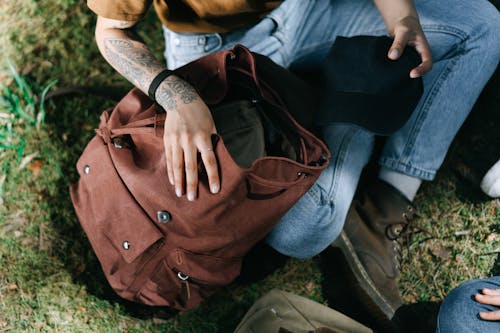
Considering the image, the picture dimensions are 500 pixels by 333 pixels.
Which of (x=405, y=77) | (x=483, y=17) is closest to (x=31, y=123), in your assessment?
(x=405, y=77)

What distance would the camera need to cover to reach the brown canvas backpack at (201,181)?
5.11 ft

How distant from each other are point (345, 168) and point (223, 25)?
757 millimetres

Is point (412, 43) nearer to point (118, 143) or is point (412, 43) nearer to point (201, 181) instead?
point (201, 181)

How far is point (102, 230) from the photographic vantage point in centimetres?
175

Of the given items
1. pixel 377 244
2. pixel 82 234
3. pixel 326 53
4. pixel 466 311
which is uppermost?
pixel 326 53

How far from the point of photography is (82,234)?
231cm

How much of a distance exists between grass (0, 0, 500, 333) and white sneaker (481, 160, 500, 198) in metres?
0.09

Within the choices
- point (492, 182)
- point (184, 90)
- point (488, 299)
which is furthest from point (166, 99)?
point (492, 182)

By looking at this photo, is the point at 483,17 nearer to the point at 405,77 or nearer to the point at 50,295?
the point at 405,77

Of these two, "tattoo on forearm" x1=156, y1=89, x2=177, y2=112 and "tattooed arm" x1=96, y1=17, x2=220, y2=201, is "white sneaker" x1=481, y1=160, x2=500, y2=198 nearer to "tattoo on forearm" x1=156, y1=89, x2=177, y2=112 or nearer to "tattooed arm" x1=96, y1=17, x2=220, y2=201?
"tattooed arm" x1=96, y1=17, x2=220, y2=201

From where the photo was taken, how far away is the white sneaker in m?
2.04

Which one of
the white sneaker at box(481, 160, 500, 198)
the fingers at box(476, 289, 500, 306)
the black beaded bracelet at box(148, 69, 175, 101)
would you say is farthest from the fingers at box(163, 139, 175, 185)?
the white sneaker at box(481, 160, 500, 198)

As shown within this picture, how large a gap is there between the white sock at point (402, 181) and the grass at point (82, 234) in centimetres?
14

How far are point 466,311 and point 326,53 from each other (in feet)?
3.67
